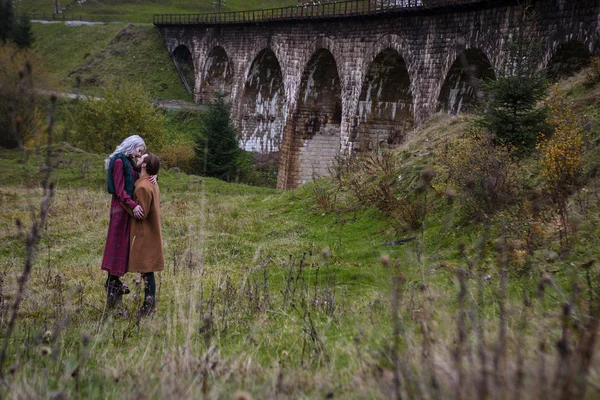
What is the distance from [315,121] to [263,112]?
405 inches

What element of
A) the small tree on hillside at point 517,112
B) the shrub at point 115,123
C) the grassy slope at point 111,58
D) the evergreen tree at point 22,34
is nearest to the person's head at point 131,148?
the small tree on hillside at point 517,112

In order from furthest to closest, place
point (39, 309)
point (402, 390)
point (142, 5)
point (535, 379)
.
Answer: point (142, 5) → point (39, 309) → point (402, 390) → point (535, 379)

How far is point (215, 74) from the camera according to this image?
4816cm

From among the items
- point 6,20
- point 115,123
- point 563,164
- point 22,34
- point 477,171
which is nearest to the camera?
point 563,164

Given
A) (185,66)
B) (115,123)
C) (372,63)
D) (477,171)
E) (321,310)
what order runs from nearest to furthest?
(321,310), (477,171), (372,63), (115,123), (185,66)

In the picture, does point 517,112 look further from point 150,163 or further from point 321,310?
point 321,310

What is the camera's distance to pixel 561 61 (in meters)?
15.6

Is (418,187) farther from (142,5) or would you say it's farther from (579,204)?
(142,5)

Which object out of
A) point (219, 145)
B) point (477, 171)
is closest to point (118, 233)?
point (477, 171)

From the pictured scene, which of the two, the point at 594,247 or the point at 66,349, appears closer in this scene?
the point at 66,349

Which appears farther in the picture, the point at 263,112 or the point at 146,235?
the point at 263,112

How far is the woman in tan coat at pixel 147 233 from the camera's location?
5.99 meters

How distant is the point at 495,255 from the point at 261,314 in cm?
299

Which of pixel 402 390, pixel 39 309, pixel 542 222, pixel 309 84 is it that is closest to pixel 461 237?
pixel 542 222
